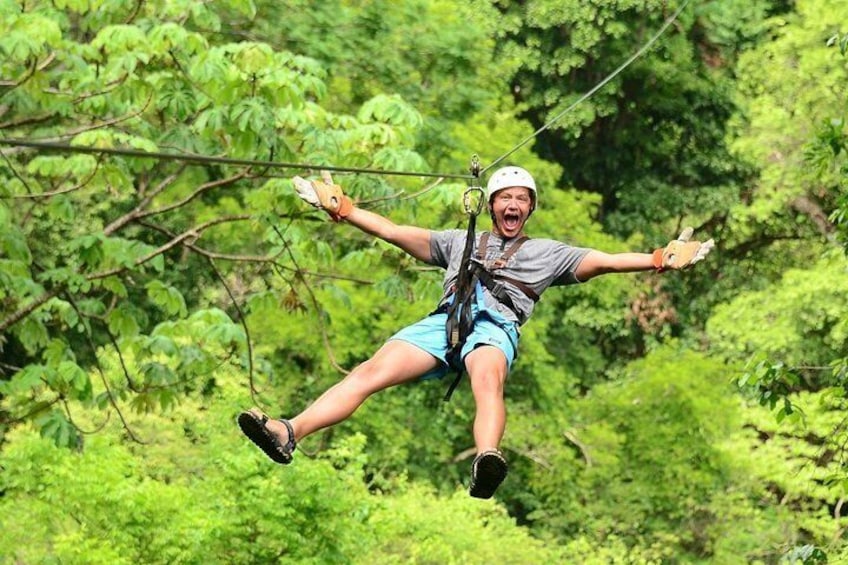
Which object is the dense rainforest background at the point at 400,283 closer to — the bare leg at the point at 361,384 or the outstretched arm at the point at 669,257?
the outstretched arm at the point at 669,257

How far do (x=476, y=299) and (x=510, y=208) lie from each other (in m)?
0.37

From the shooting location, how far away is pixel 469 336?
6.31 meters

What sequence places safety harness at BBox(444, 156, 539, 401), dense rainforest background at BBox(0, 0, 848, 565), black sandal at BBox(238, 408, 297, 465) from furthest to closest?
dense rainforest background at BBox(0, 0, 848, 565) → safety harness at BBox(444, 156, 539, 401) → black sandal at BBox(238, 408, 297, 465)

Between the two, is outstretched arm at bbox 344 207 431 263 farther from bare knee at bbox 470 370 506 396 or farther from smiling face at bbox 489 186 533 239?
bare knee at bbox 470 370 506 396

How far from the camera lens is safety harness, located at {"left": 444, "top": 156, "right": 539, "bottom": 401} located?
6.30 m

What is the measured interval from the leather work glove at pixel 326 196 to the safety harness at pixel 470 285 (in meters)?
0.46

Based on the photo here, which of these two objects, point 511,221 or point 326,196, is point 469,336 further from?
point 326,196

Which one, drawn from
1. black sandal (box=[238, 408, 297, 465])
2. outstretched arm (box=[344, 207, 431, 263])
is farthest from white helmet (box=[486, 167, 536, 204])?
black sandal (box=[238, 408, 297, 465])

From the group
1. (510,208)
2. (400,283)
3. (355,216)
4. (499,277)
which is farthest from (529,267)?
(400,283)

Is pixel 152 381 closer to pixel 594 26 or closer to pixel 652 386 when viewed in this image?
pixel 652 386

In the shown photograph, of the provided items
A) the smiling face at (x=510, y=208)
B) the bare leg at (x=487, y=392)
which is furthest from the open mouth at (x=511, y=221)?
the bare leg at (x=487, y=392)

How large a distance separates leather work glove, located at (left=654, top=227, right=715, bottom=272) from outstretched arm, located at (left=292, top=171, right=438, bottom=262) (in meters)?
0.95

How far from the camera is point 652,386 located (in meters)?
23.2

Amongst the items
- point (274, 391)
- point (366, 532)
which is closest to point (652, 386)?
point (274, 391)
